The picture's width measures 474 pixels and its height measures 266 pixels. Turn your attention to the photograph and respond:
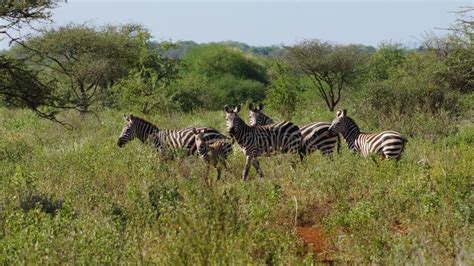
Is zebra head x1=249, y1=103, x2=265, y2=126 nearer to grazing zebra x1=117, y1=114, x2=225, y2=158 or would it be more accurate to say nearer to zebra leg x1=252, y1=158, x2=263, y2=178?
grazing zebra x1=117, y1=114, x2=225, y2=158

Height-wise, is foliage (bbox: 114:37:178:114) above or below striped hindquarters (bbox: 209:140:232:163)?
below

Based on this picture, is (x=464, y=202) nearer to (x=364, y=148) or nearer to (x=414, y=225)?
(x=414, y=225)

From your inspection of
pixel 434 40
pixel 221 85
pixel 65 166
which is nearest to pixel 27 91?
pixel 65 166

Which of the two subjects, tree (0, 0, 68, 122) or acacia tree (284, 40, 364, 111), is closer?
tree (0, 0, 68, 122)

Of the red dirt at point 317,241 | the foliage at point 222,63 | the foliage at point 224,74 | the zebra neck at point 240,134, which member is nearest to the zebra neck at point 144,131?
the zebra neck at point 240,134

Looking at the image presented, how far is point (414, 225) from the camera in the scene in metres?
6.95

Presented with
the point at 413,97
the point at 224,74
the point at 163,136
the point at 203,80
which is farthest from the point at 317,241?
the point at 224,74

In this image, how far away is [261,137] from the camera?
1123 cm

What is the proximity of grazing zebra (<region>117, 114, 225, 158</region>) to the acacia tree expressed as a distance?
1779 cm

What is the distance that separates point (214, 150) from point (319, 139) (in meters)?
2.09

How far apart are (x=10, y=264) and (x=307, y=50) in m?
25.7

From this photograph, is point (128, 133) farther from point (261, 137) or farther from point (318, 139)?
point (318, 139)

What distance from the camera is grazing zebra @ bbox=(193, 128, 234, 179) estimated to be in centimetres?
1067

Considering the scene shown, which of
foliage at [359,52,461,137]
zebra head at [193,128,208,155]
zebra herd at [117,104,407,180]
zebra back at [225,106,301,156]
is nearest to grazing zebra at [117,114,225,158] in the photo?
zebra herd at [117,104,407,180]
